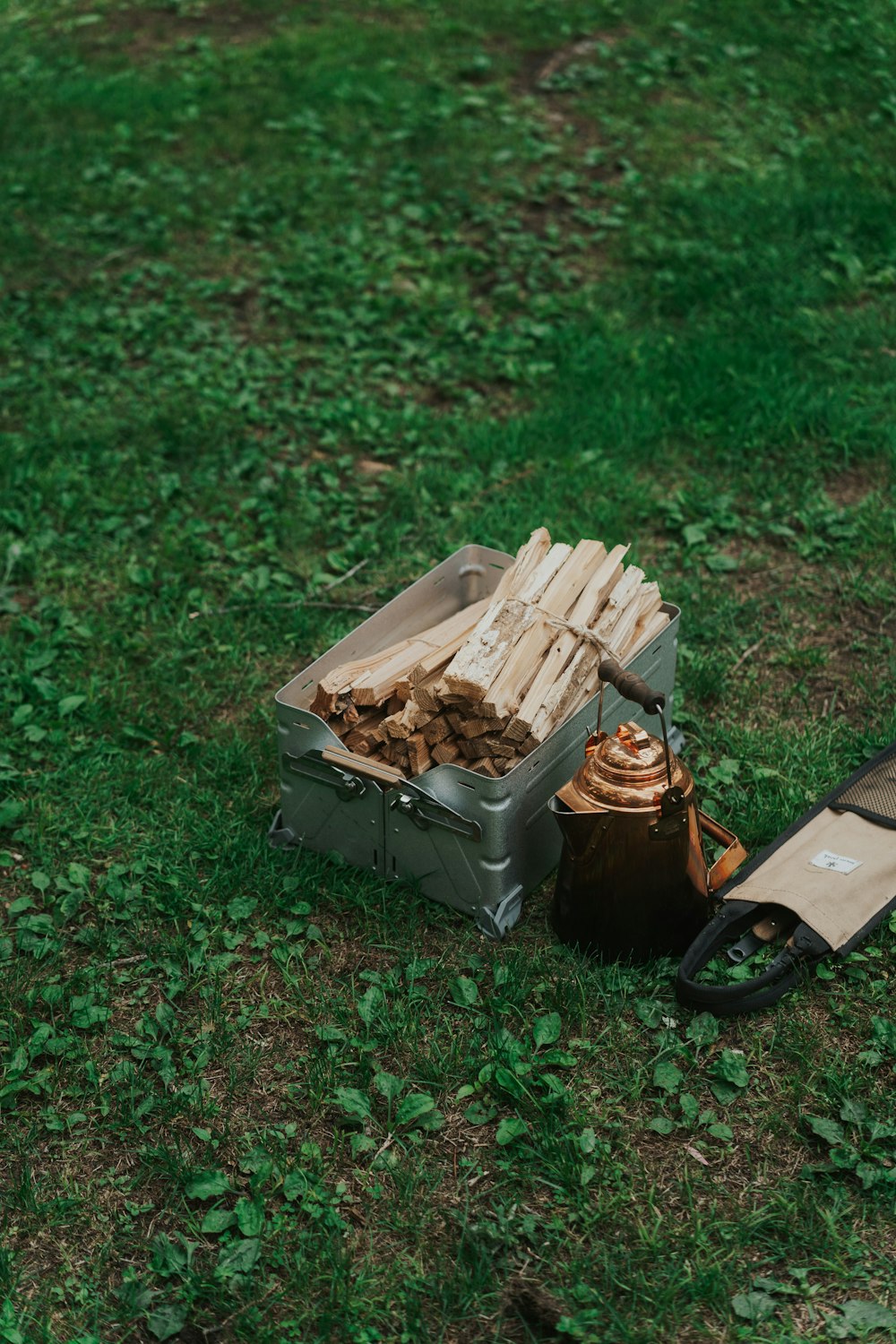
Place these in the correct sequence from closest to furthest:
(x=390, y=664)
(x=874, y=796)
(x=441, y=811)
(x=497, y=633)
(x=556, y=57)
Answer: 1. (x=441, y=811)
2. (x=497, y=633)
3. (x=390, y=664)
4. (x=874, y=796)
5. (x=556, y=57)

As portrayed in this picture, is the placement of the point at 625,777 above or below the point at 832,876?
above

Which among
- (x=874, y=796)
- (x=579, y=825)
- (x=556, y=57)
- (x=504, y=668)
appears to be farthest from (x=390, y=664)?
(x=556, y=57)

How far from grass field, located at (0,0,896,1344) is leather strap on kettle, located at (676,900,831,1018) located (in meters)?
0.07

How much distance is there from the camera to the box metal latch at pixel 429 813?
12.3ft

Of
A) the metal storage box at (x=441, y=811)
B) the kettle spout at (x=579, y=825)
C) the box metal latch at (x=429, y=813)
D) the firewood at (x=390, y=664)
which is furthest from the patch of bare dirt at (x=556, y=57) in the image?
the kettle spout at (x=579, y=825)

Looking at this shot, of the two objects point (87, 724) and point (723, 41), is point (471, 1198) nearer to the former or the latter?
point (87, 724)

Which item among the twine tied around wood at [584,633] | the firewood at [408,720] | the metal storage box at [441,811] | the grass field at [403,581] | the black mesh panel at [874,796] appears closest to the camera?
the grass field at [403,581]

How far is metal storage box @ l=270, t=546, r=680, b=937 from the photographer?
147 inches

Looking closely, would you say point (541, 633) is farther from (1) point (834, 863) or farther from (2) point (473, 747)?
(1) point (834, 863)

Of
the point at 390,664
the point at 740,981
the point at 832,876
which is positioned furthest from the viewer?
the point at 390,664

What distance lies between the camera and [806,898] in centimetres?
379

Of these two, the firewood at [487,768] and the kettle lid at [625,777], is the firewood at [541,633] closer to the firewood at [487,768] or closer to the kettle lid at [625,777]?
the firewood at [487,768]

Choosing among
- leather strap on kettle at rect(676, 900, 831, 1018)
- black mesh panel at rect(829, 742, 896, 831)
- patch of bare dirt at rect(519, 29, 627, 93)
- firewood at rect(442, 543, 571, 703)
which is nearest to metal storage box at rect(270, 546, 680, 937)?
firewood at rect(442, 543, 571, 703)

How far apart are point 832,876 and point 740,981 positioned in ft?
1.52
